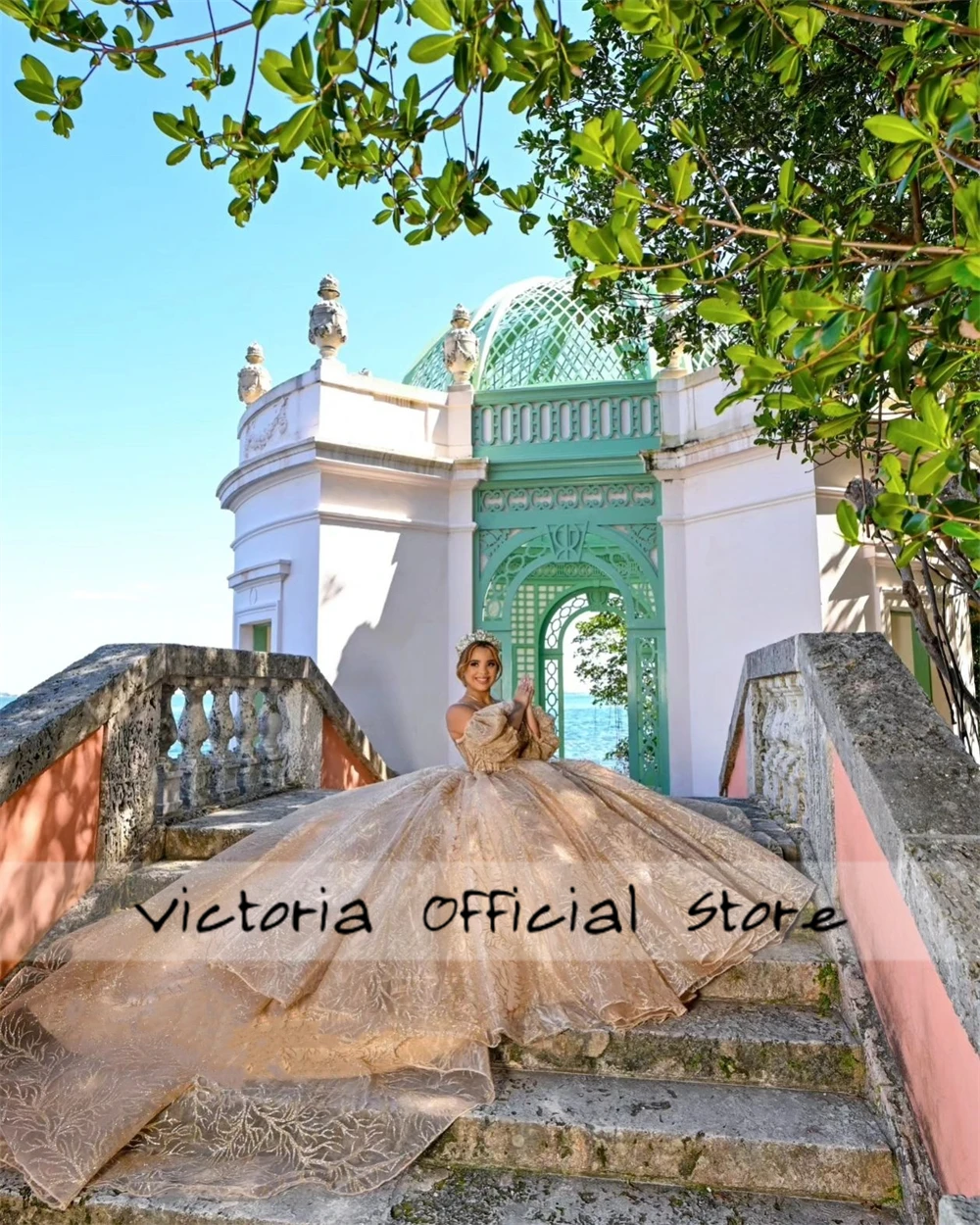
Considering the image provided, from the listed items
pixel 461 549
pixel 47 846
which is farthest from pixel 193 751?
pixel 461 549

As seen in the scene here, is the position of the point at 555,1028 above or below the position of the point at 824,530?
below

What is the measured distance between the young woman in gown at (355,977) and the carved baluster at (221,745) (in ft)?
3.61

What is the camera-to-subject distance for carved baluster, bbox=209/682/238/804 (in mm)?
3918

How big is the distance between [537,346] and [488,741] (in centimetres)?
770

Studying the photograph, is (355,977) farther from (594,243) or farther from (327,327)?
(327,327)

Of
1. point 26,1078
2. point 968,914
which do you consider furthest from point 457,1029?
point 968,914

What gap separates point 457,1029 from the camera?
201 cm

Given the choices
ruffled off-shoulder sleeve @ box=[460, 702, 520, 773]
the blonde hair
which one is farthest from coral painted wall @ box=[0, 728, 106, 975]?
the blonde hair

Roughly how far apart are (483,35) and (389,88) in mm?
408

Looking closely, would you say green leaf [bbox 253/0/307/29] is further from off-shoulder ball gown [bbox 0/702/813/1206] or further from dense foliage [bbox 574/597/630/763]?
dense foliage [bbox 574/597/630/763]

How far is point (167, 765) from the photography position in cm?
354

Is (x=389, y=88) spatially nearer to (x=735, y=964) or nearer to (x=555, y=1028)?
→ (x=555, y=1028)

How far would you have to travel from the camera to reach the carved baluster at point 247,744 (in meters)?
4.19

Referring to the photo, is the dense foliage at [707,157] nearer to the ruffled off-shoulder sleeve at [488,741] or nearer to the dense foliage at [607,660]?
the ruffled off-shoulder sleeve at [488,741]
